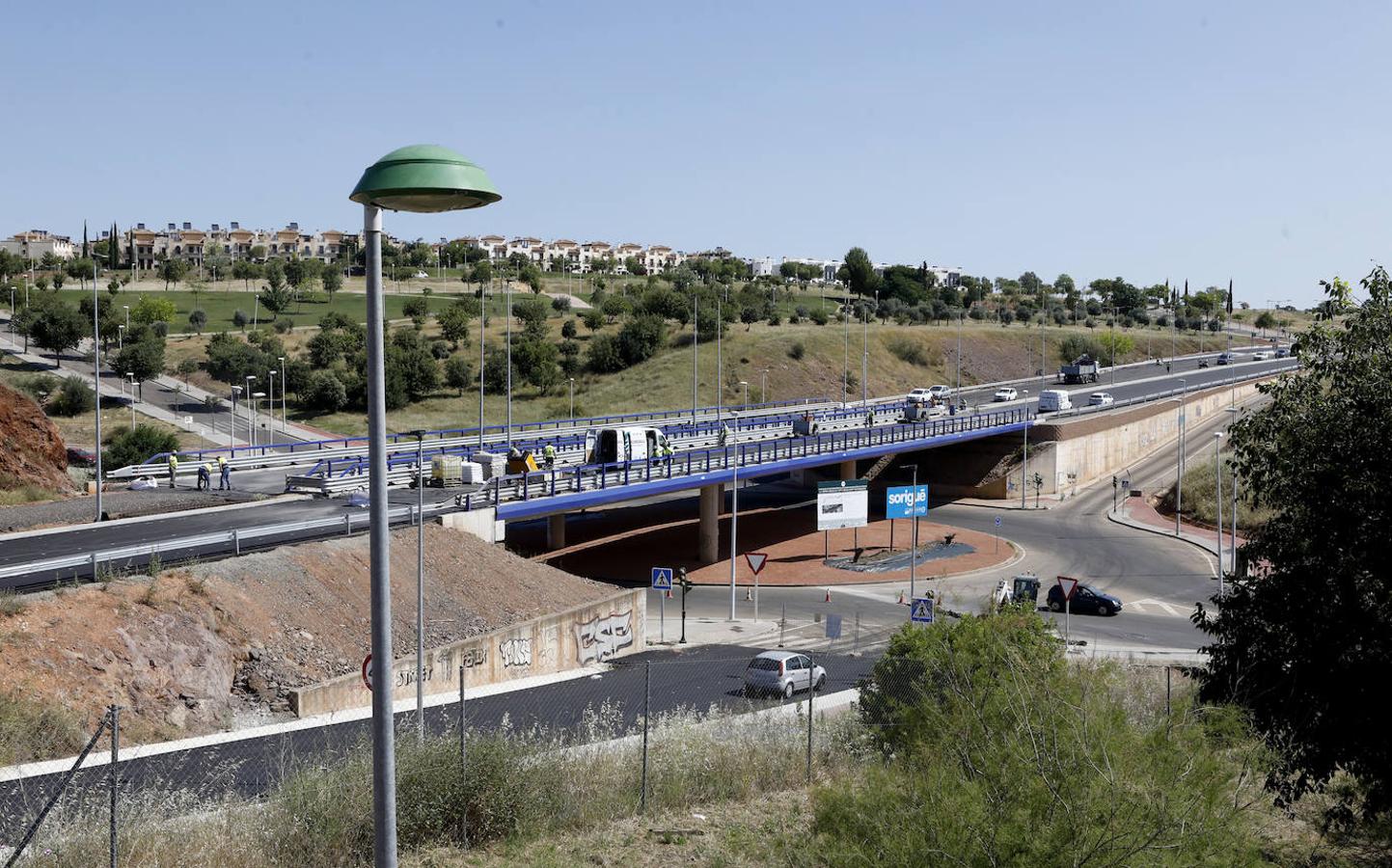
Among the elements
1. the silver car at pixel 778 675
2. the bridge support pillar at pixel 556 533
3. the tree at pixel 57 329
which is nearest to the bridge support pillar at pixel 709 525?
the bridge support pillar at pixel 556 533

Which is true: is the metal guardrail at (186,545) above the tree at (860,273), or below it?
below

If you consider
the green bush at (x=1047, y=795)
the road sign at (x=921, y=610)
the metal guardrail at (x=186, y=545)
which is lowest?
the road sign at (x=921, y=610)

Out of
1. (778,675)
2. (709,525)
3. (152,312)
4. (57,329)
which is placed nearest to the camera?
(778,675)

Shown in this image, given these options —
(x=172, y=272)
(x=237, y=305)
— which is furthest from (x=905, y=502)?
(x=172, y=272)

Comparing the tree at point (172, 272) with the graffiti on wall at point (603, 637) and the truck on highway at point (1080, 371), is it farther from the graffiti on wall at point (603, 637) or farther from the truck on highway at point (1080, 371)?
the graffiti on wall at point (603, 637)

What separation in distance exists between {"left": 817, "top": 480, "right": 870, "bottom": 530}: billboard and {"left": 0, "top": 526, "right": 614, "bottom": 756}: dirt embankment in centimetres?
1848

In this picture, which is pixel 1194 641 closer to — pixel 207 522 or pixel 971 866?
pixel 207 522

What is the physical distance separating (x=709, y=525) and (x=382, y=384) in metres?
42.4

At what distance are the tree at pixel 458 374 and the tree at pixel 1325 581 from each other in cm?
8186

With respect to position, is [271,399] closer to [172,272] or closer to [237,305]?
[237,305]

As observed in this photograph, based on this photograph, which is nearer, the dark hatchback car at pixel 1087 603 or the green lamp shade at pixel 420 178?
the green lamp shade at pixel 420 178

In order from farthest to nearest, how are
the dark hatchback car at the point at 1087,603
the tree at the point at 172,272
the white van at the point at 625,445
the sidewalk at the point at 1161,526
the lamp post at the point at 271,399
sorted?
the tree at the point at 172,272 < the lamp post at the point at 271,399 < the sidewalk at the point at 1161,526 < the white van at the point at 625,445 < the dark hatchback car at the point at 1087,603

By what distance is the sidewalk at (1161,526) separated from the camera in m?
53.6

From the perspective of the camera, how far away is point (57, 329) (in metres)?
86.4
